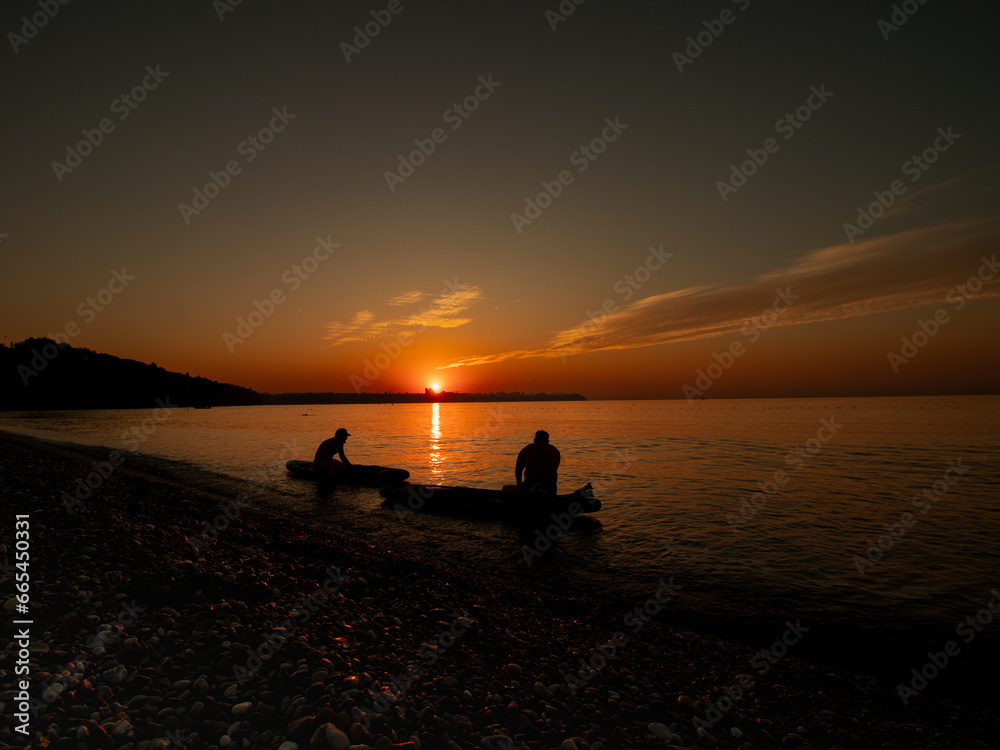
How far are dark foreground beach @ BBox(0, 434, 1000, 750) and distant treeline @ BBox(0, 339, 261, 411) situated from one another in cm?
20398

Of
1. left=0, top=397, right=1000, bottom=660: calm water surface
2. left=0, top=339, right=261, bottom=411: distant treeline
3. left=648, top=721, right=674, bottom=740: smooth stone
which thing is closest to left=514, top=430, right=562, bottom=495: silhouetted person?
left=0, top=397, right=1000, bottom=660: calm water surface

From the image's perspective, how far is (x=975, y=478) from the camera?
2727 cm

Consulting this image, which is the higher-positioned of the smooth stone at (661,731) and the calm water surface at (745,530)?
the smooth stone at (661,731)

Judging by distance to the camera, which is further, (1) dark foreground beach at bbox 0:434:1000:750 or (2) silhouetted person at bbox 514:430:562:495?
(2) silhouetted person at bbox 514:430:562:495

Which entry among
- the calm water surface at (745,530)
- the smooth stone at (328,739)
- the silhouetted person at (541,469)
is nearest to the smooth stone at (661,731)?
the smooth stone at (328,739)

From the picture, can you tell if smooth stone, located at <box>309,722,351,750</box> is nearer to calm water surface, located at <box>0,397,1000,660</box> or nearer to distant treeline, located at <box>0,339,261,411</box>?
calm water surface, located at <box>0,397,1000,660</box>

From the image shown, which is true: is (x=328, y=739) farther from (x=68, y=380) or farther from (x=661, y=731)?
(x=68, y=380)

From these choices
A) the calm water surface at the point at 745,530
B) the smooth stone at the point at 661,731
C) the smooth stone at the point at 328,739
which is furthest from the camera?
the calm water surface at the point at 745,530

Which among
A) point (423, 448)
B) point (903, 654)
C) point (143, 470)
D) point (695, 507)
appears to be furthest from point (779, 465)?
point (143, 470)

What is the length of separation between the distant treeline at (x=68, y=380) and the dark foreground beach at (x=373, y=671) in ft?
669

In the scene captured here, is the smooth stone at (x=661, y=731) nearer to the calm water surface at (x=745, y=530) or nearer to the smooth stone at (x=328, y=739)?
the smooth stone at (x=328, y=739)

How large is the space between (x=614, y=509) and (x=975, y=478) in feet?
83.4

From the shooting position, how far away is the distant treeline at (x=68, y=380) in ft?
493

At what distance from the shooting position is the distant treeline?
15012 centimetres
